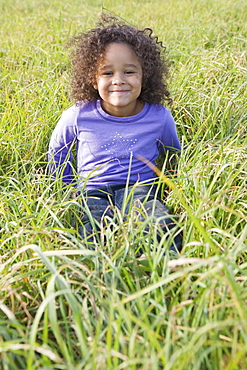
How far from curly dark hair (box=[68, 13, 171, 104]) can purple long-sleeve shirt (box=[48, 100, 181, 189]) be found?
0.37ft

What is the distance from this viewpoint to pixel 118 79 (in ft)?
7.53

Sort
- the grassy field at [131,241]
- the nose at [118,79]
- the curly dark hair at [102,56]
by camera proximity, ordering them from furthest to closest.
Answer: the curly dark hair at [102,56] → the nose at [118,79] → the grassy field at [131,241]

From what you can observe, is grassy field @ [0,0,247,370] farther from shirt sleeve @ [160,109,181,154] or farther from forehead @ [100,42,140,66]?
forehead @ [100,42,140,66]

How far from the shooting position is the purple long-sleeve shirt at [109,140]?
2330 mm

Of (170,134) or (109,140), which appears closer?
(109,140)

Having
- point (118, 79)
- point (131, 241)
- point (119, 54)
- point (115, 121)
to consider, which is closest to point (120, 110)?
point (115, 121)

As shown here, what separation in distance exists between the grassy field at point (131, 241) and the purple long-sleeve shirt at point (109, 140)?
17 cm

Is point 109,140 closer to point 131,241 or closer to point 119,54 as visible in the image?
point 119,54

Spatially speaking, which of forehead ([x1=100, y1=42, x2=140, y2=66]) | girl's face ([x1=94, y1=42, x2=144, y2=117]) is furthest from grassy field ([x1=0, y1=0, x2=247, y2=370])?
forehead ([x1=100, y1=42, x2=140, y2=66])

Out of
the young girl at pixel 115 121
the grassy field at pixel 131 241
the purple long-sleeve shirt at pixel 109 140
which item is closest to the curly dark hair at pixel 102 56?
the young girl at pixel 115 121

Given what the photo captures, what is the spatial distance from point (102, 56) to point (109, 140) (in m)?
0.48

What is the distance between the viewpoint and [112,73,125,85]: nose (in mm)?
2291

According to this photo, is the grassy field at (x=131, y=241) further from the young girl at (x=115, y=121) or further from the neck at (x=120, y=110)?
the neck at (x=120, y=110)

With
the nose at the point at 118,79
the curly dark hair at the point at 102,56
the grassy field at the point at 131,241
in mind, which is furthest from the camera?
the curly dark hair at the point at 102,56
